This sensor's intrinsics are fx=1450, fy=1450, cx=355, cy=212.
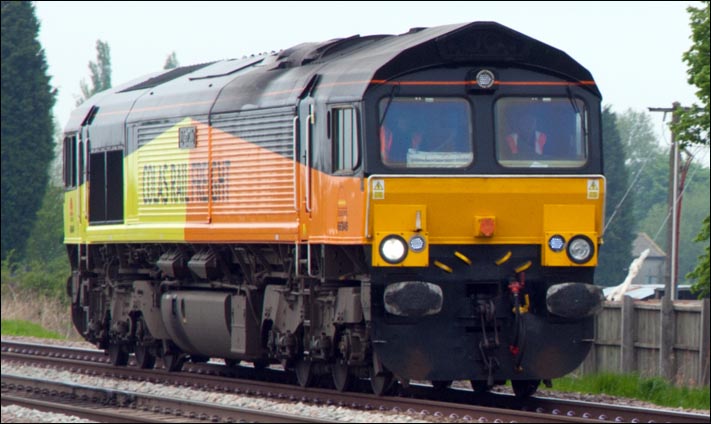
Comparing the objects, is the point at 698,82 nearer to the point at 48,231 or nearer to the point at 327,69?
the point at 327,69

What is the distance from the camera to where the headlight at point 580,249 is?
1455cm

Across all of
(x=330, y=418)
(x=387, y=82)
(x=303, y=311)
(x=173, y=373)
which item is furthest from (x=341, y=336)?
(x=173, y=373)

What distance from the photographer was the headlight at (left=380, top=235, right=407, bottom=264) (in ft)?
46.1

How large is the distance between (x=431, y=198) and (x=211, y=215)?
3959mm

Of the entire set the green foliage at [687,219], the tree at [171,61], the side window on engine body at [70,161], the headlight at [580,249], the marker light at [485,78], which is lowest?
the green foliage at [687,219]

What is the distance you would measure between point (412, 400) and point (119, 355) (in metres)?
7.22

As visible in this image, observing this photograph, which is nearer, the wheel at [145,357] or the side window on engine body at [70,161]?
the wheel at [145,357]

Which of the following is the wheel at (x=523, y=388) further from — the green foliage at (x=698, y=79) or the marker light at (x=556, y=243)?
the green foliage at (x=698, y=79)

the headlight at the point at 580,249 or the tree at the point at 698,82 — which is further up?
the tree at the point at 698,82

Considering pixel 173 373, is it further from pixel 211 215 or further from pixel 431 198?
pixel 431 198

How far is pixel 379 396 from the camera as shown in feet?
48.5

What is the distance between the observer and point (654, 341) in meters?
21.0

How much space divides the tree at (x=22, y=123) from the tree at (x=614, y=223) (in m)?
32.6

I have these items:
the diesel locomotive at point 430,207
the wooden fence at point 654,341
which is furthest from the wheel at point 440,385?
the wooden fence at point 654,341
